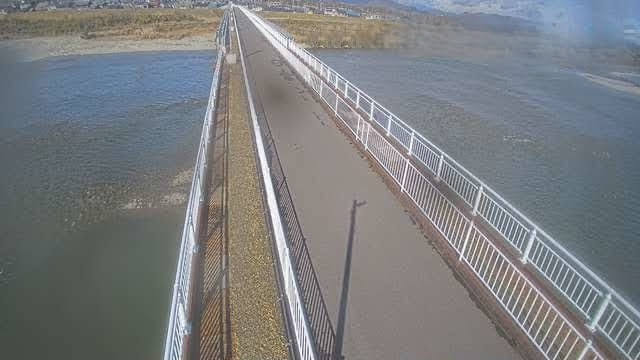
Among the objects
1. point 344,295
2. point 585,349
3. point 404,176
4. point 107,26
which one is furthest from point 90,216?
point 107,26

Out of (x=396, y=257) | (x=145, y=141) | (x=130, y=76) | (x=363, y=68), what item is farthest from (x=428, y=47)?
(x=396, y=257)

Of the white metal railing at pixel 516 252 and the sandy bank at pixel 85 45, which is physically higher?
the sandy bank at pixel 85 45

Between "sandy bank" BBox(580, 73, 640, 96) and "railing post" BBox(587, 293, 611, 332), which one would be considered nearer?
"railing post" BBox(587, 293, 611, 332)

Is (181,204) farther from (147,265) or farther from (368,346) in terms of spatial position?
(368,346)

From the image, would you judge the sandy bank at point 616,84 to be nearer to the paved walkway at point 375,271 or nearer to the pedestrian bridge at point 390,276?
the pedestrian bridge at point 390,276

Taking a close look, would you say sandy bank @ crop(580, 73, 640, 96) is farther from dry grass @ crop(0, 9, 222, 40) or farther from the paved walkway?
dry grass @ crop(0, 9, 222, 40)

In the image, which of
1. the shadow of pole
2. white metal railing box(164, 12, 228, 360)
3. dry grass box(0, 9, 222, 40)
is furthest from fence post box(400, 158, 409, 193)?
dry grass box(0, 9, 222, 40)

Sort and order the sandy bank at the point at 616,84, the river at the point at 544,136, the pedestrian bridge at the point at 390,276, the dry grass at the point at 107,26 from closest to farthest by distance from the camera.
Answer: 1. the pedestrian bridge at the point at 390,276
2. the river at the point at 544,136
3. the sandy bank at the point at 616,84
4. the dry grass at the point at 107,26

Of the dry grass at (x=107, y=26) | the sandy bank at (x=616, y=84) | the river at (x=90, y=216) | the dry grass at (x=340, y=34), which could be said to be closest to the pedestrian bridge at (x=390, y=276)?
the river at (x=90, y=216)
